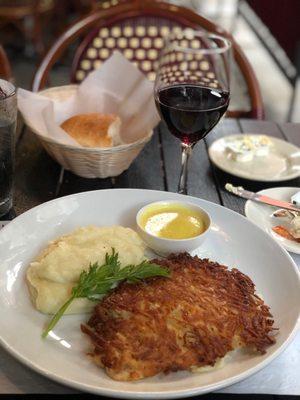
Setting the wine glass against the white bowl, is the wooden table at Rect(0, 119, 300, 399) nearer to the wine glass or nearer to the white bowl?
the wine glass

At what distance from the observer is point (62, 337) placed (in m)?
0.82


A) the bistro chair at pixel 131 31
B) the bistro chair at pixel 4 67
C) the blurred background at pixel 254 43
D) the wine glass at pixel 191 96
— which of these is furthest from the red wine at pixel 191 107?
the blurred background at pixel 254 43

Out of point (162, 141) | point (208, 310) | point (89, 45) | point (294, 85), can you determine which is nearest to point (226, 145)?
point (162, 141)

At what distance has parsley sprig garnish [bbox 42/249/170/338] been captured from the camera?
0.83 meters

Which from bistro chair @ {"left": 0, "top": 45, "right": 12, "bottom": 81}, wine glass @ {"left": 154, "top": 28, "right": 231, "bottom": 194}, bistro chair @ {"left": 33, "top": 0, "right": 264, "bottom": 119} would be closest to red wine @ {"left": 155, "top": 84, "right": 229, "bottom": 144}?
wine glass @ {"left": 154, "top": 28, "right": 231, "bottom": 194}

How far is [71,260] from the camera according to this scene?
2.91ft

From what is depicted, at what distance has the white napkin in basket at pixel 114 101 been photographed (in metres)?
1.32

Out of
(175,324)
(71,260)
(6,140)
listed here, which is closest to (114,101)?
(6,140)

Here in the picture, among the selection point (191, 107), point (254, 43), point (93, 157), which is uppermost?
point (191, 107)

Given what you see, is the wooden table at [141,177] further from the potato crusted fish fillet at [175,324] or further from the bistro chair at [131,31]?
the bistro chair at [131,31]

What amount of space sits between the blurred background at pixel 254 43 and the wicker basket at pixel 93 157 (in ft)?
8.92

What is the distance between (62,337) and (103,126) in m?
0.60

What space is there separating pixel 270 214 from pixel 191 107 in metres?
0.30

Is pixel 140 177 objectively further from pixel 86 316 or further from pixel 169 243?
pixel 86 316
